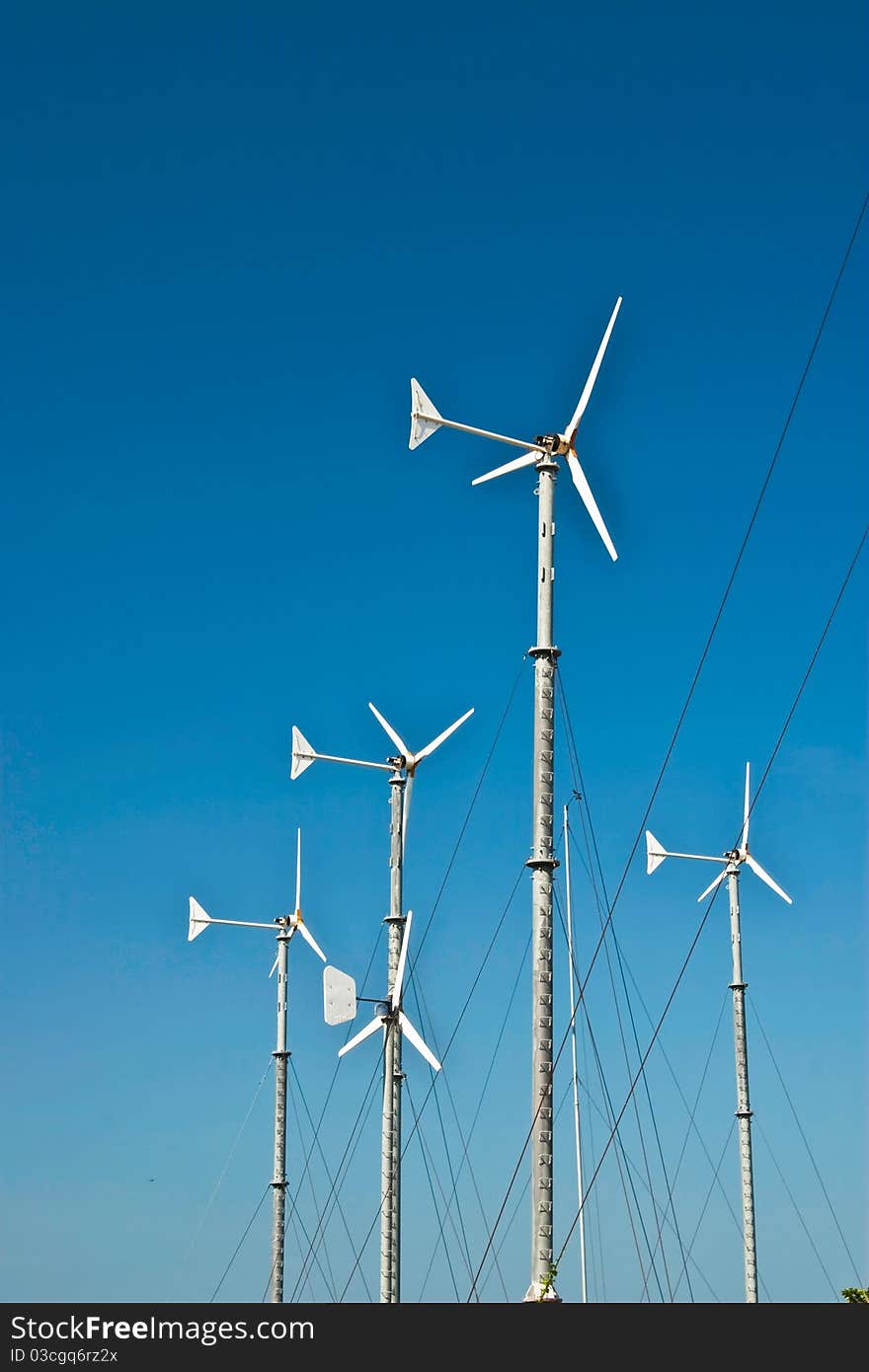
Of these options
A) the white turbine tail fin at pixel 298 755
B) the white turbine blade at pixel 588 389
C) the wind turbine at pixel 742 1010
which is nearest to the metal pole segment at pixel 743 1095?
the wind turbine at pixel 742 1010

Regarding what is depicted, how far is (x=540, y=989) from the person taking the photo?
75.8 feet

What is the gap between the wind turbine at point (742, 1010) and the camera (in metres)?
40.6

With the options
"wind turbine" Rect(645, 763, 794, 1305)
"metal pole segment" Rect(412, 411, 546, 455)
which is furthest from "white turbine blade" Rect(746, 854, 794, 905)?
"metal pole segment" Rect(412, 411, 546, 455)

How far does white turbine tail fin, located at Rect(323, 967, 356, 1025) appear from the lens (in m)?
33.3

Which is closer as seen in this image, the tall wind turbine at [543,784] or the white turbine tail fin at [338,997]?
the tall wind turbine at [543,784]

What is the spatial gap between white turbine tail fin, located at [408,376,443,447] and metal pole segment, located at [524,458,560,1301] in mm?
2142

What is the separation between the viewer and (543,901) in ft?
77.5

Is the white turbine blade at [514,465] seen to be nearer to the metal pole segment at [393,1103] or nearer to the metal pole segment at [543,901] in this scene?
the metal pole segment at [543,901]

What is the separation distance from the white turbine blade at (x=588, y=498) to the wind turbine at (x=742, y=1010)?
1690 centimetres

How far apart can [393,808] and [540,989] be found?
13.9m

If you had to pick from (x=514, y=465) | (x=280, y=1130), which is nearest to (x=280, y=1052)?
(x=280, y=1130)

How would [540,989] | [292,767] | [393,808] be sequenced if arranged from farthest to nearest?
[292,767]
[393,808]
[540,989]
